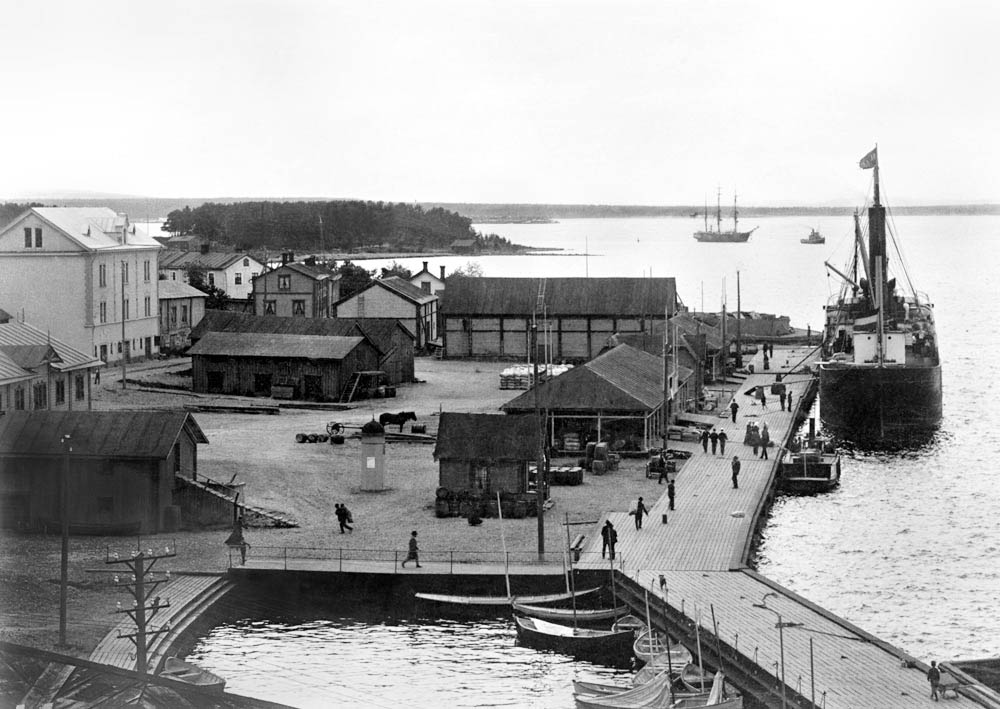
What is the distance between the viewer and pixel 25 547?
1463 inches

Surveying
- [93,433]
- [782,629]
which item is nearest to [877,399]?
[782,629]

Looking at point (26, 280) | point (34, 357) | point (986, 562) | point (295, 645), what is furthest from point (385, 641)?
point (26, 280)

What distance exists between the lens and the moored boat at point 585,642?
30.8 metres

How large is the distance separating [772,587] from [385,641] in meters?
9.40

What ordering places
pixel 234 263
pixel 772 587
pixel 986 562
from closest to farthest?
pixel 772 587
pixel 986 562
pixel 234 263

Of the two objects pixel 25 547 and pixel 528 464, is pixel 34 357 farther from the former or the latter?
pixel 528 464

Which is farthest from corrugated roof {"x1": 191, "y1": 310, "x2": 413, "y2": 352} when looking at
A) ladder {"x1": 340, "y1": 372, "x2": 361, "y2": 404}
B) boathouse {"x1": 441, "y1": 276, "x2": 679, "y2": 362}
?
boathouse {"x1": 441, "y1": 276, "x2": 679, "y2": 362}

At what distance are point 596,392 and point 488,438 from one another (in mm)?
12204

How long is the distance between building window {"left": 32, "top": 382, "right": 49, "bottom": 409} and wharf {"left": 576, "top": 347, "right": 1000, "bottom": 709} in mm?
21985

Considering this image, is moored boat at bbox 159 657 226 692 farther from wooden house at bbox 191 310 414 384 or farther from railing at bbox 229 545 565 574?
wooden house at bbox 191 310 414 384

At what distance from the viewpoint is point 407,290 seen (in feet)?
295

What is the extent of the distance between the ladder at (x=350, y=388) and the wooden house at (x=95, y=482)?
2733 centimetres

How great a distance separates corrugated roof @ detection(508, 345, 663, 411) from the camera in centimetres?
5269

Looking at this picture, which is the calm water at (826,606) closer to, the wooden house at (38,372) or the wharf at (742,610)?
the wharf at (742,610)
